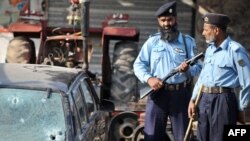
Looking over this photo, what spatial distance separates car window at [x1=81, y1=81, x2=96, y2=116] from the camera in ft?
20.0

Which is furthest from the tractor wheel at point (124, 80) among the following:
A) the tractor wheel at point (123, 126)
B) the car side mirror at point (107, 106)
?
the car side mirror at point (107, 106)

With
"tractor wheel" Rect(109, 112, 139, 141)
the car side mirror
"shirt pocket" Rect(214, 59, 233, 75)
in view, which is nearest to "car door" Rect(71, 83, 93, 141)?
the car side mirror

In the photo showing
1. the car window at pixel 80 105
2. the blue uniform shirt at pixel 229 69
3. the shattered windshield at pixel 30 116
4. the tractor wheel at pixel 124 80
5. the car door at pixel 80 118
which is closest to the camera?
the shattered windshield at pixel 30 116

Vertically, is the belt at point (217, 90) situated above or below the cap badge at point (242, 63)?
below

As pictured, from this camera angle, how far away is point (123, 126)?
8.15m

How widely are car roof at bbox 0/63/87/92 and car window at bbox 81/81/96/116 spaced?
282 mm

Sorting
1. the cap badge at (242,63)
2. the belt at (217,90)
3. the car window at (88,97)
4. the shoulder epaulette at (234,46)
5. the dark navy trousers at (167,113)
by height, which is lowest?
the dark navy trousers at (167,113)

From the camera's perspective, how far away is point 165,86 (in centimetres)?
658

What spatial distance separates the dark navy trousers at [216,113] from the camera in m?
5.98

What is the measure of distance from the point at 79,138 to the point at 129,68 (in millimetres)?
3371

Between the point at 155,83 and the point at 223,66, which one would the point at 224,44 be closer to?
the point at 223,66

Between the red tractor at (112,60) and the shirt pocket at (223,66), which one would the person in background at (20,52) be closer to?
the red tractor at (112,60)

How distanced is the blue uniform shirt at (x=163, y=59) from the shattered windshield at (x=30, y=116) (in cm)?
173

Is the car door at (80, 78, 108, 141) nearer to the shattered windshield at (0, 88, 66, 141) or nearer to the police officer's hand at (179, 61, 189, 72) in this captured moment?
the shattered windshield at (0, 88, 66, 141)
